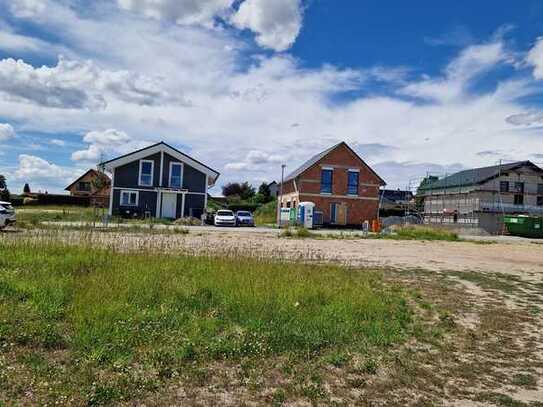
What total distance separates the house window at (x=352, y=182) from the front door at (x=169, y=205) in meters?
16.5

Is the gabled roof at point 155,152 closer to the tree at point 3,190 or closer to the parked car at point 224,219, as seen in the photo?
the parked car at point 224,219

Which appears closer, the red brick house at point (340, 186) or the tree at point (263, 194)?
the red brick house at point (340, 186)

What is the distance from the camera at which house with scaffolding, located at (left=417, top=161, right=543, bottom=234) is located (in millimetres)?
52781

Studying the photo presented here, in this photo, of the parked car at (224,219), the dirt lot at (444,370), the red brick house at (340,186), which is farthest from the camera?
the red brick house at (340,186)

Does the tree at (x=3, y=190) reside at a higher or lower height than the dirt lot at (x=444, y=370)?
higher

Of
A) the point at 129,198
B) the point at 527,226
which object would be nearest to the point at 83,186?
the point at 129,198

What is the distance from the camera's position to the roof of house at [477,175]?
55000mm

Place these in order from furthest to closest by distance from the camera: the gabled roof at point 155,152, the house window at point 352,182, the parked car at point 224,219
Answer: the house window at point 352,182, the gabled roof at point 155,152, the parked car at point 224,219

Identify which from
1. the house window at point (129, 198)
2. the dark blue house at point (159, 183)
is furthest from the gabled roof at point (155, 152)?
the house window at point (129, 198)

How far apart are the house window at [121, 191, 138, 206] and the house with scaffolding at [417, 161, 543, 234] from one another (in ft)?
104

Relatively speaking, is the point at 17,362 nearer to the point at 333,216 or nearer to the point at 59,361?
the point at 59,361

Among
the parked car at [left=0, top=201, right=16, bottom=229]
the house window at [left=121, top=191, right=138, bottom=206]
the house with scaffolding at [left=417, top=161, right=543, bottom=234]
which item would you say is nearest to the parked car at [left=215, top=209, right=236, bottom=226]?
the house window at [left=121, top=191, right=138, bottom=206]

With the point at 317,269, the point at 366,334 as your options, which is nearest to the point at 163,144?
the point at 317,269

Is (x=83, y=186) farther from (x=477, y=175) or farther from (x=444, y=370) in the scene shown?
(x=444, y=370)
